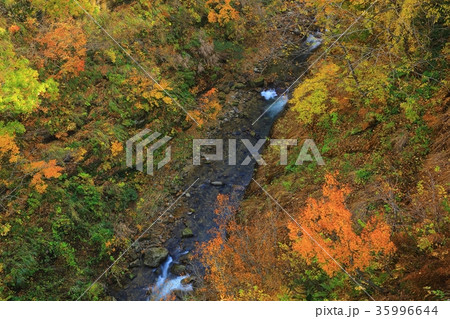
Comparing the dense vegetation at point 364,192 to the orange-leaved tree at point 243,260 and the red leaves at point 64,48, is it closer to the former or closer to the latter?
the orange-leaved tree at point 243,260

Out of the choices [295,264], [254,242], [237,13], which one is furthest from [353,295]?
[237,13]

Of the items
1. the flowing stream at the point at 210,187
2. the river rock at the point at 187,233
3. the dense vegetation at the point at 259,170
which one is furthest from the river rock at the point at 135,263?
the river rock at the point at 187,233

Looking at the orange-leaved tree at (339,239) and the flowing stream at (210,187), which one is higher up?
the orange-leaved tree at (339,239)

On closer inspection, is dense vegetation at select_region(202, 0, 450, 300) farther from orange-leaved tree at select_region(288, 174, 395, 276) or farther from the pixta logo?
the pixta logo

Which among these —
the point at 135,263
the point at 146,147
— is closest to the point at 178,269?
the point at 135,263

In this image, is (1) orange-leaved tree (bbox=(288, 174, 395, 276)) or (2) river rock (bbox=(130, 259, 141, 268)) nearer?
(1) orange-leaved tree (bbox=(288, 174, 395, 276))

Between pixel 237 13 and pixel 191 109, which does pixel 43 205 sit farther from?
pixel 237 13

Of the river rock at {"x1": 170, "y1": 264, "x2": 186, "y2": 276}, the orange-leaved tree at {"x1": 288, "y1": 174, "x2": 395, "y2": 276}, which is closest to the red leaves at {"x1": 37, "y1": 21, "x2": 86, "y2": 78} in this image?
the river rock at {"x1": 170, "y1": 264, "x2": 186, "y2": 276}
